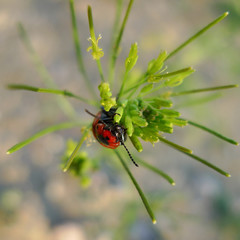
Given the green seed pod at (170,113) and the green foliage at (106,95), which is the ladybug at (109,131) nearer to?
the green foliage at (106,95)

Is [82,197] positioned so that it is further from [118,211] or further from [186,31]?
[186,31]

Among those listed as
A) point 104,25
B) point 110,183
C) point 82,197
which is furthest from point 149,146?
point 104,25

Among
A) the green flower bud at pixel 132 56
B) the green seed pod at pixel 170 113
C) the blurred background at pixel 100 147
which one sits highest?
the green flower bud at pixel 132 56

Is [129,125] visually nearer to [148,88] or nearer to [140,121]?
[140,121]

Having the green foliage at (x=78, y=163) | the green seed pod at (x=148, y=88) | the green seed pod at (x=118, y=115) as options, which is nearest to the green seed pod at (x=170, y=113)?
the green seed pod at (x=148, y=88)

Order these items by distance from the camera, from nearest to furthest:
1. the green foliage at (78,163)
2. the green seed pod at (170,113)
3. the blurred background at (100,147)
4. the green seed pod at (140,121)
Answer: the green seed pod at (140,121), the green seed pod at (170,113), the green foliage at (78,163), the blurred background at (100,147)

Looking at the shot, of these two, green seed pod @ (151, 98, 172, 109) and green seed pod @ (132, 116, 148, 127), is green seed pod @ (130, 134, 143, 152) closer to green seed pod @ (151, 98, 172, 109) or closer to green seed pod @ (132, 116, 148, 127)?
green seed pod @ (132, 116, 148, 127)

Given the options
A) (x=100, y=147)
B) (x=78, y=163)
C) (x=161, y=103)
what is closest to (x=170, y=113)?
(x=161, y=103)

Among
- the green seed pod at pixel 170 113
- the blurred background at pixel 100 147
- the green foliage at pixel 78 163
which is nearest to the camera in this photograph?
the green seed pod at pixel 170 113

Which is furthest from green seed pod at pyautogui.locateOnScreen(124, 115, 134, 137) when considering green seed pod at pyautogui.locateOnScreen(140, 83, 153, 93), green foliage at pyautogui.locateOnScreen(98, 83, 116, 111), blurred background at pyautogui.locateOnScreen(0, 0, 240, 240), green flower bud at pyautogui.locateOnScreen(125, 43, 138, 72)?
blurred background at pyautogui.locateOnScreen(0, 0, 240, 240)
